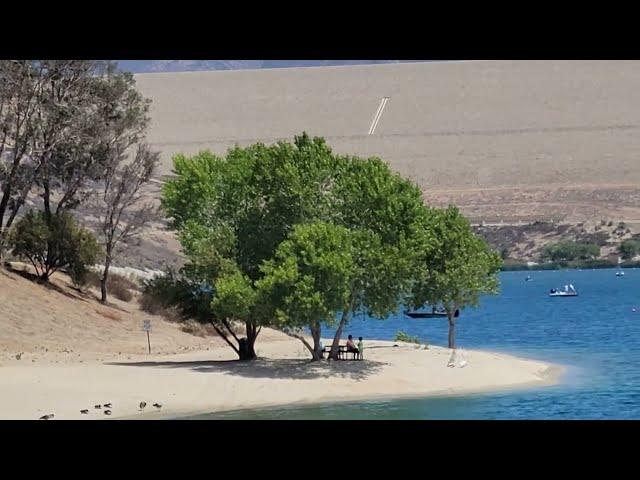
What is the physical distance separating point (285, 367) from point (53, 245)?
16.4 m

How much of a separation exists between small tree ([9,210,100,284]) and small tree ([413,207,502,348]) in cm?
1459

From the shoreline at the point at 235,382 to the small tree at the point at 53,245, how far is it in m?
11.3

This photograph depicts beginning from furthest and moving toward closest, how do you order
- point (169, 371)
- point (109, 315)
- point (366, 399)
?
point (109, 315) → point (169, 371) → point (366, 399)

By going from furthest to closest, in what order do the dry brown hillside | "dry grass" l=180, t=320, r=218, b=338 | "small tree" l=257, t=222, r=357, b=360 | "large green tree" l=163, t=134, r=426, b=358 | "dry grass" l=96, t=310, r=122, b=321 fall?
"dry grass" l=180, t=320, r=218, b=338 < "dry grass" l=96, t=310, r=122, b=321 < the dry brown hillside < "large green tree" l=163, t=134, r=426, b=358 < "small tree" l=257, t=222, r=357, b=360

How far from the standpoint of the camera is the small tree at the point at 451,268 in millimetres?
Answer: 32125

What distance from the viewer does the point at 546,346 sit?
1602 inches

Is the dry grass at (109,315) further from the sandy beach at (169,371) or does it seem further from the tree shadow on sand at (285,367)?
the tree shadow on sand at (285,367)

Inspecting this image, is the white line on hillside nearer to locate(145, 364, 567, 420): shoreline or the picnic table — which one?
the picnic table

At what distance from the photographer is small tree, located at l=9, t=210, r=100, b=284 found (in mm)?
40688

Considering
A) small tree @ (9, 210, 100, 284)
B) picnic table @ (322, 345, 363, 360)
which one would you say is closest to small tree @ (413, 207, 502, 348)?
picnic table @ (322, 345, 363, 360)

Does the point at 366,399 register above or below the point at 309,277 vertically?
below

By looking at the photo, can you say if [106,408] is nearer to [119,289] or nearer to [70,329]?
[70,329]

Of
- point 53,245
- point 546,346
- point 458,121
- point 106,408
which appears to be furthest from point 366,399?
point 458,121

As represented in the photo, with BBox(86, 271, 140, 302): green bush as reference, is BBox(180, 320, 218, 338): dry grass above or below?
below
